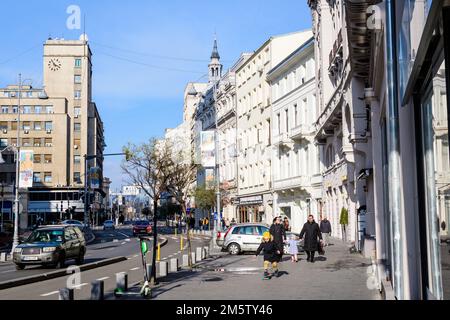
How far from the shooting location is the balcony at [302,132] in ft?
153

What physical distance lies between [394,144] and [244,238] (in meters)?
19.6

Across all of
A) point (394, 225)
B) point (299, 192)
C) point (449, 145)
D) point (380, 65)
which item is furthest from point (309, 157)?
point (449, 145)

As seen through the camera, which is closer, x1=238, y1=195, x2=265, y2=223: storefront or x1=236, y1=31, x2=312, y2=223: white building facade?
x1=236, y1=31, x2=312, y2=223: white building facade

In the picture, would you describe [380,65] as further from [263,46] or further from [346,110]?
[263,46]

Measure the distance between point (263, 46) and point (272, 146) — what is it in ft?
35.9

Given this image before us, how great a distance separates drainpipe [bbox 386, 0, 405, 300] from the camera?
393 inches

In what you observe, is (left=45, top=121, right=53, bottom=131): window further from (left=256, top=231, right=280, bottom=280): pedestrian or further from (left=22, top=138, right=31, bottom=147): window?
(left=256, top=231, right=280, bottom=280): pedestrian

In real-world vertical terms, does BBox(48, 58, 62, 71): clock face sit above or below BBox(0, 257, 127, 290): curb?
above

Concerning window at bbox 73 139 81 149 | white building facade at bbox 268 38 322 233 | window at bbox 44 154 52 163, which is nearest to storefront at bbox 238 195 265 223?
white building facade at bbox 268 38 322 233

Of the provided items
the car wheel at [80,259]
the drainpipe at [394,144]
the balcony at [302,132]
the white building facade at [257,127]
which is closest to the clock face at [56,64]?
the white building facade at [257,127]

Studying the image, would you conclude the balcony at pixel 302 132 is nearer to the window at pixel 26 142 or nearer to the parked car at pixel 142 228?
the parked car at pixel 142 228

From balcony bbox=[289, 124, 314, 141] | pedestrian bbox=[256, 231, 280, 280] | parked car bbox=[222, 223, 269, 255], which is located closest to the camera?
pedestrian bbox=[256, 231, 280, 280]

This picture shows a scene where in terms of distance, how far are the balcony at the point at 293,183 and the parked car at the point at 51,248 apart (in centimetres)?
2525

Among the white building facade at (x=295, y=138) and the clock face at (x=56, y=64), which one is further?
the clock face at (x=56, y=64)
